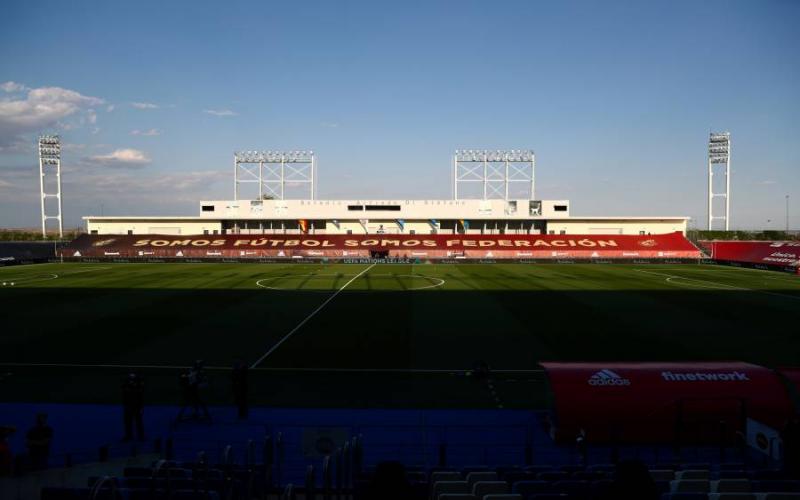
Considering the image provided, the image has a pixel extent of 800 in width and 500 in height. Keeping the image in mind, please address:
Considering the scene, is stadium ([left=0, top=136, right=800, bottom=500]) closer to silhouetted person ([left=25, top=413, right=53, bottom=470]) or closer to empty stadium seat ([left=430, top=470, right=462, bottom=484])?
empty stadium seat ([left=430, top=470, right=462, bottom=484])

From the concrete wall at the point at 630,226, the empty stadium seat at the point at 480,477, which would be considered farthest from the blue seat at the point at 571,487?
the concrete wall at the point at 630,226

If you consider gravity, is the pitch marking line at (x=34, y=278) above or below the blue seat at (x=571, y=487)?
below

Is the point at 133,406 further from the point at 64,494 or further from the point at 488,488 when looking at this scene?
the point at 488,488

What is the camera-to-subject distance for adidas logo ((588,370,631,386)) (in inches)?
501

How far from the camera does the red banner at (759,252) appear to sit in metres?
64.8

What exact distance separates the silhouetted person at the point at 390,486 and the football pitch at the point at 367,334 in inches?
451

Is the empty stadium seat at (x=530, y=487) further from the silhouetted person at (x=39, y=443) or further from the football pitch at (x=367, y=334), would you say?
the silhouetted person at (x=39, y=443)

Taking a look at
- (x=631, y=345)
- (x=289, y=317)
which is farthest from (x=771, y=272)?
(x=289, y=317)

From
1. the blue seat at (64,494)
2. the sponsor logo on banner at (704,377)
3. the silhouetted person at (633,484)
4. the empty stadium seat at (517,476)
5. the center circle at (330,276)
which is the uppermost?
the silhouetted person at (633,484)

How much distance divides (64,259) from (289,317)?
6494 centimetres

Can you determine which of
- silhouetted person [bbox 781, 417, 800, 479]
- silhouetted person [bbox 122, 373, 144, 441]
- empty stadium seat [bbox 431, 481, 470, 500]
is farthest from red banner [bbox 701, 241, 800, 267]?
silhouetted person [bbox 122, 373, 144, 441]

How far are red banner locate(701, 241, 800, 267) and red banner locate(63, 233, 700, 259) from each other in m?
3.03

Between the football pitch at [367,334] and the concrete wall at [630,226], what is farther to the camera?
the concrete wall at [630,226]

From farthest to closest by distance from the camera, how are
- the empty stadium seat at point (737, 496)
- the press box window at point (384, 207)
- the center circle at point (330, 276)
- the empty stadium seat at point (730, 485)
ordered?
the press box window at point (384, 207)
the center circle at point (330, 276)
the empty stadium seat at point (730, 485)
the empty stadium seat at point (737, 496)
